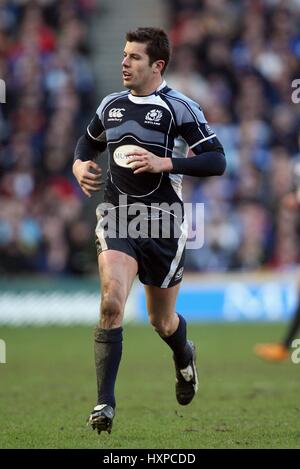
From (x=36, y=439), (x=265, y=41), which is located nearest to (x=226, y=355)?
(x=36, y=439)

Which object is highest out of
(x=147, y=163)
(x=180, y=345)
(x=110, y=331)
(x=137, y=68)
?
(x=137, y=68)

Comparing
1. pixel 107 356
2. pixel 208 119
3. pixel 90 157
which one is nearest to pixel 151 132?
pixel 90 157

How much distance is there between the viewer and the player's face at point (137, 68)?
7023mm

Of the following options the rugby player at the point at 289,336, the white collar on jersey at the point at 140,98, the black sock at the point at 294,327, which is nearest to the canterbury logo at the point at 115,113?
the white collar on jersey at the point at 140,98

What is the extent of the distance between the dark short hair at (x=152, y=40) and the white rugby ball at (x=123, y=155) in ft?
1.99

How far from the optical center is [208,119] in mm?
17062

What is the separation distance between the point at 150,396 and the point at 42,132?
8971 mm

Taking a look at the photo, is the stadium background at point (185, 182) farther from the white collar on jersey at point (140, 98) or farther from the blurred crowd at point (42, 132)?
the white collar on jersey at point (140, 98)

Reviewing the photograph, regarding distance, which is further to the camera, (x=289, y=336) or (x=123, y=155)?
→ (x=289, y=336)

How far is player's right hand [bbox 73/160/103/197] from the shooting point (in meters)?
6.91

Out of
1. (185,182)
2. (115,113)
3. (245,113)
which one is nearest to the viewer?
(115,113)

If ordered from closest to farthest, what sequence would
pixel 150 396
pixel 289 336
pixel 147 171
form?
pixel 147 171 < pixel 150 396 < pixel 289 336

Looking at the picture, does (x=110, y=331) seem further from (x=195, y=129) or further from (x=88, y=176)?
(x=195, y=129)

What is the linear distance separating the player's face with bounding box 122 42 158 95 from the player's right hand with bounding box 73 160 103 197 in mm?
600
